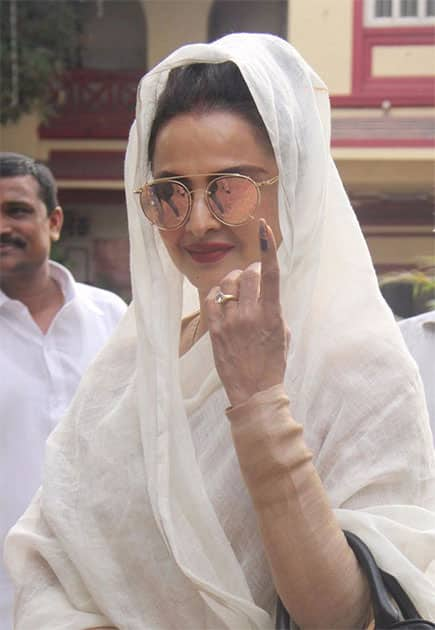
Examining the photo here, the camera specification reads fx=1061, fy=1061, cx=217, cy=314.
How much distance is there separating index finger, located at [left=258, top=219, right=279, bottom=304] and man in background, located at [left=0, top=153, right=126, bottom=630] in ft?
6.97

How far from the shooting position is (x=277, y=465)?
4.68 ft

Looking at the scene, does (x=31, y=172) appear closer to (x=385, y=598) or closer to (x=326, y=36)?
(x=385, y=598)

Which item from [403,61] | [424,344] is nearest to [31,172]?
[424,344]

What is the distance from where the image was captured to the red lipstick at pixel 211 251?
1717mm

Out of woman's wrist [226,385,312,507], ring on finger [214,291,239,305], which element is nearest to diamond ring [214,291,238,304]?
ring on finger [214,291,239,305]

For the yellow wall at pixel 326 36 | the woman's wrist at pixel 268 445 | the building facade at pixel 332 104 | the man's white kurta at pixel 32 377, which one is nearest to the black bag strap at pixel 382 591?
the woman's wrist at pixel 268 445

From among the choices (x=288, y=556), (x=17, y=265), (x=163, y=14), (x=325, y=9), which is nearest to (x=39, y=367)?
(x=17, y=265)

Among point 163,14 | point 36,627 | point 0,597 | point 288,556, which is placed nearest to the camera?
point 288,556

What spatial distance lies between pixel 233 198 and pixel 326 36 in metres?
7.47

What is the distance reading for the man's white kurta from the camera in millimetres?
3418

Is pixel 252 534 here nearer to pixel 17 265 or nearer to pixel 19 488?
pixel 19 488

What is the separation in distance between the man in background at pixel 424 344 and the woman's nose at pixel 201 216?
3.26ft

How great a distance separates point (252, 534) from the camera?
A: 1620 mm

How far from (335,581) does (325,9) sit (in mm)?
7880
